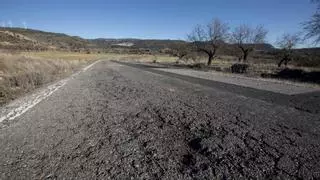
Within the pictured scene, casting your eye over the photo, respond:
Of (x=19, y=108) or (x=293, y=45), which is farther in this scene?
(x=293, y=45)

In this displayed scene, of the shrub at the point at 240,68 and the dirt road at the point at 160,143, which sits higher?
the dirt road at the point at 160,143

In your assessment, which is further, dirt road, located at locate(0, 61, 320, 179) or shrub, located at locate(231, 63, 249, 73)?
shrub, located at locate(231, 63, 249, 73)

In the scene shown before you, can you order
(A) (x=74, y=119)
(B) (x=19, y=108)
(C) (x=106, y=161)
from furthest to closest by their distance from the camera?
1. (B) (x=19, y=108)
2. (A) (x=74, y=119)
3. (C) (x=106, y=161)

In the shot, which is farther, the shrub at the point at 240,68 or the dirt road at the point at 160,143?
the shrub at the point at 240,68

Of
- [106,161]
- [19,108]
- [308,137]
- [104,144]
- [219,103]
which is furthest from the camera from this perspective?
[219,103]

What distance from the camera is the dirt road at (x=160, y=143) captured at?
4156 mm

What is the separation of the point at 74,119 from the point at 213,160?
4173 millimetres

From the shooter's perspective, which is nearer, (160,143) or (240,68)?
(160,143)

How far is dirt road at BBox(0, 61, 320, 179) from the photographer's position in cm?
416

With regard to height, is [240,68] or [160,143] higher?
[160,143]

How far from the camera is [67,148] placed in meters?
5.18

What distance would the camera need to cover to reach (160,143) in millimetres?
5484

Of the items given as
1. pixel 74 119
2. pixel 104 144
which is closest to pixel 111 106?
pixel 74 119

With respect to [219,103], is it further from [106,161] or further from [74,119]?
[106,161]
